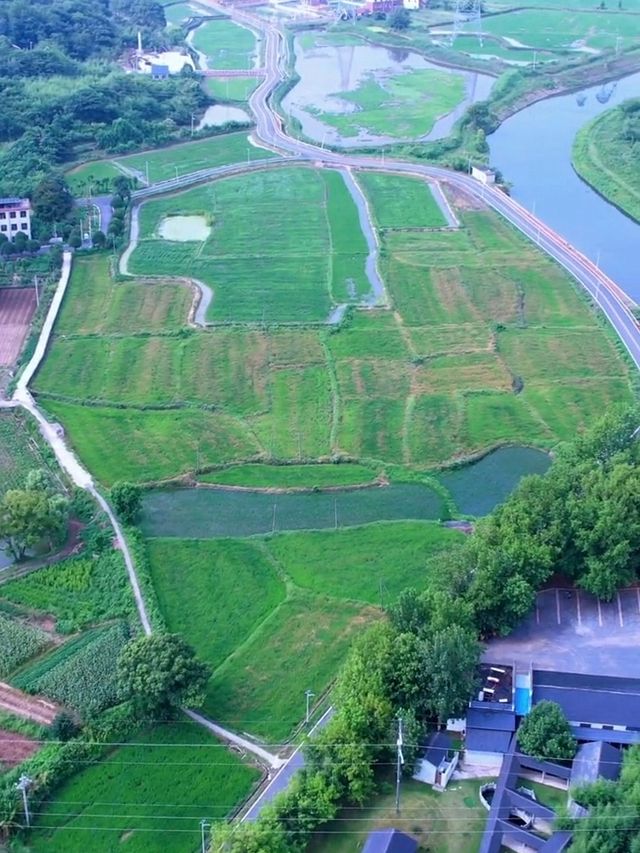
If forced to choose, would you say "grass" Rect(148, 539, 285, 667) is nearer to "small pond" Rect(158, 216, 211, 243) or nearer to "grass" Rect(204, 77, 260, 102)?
"small pond" Rect(158, 216, 211, 243)

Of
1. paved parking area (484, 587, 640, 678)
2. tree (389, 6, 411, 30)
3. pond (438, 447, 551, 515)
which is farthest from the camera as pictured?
tree (389, 6, 411, 30)

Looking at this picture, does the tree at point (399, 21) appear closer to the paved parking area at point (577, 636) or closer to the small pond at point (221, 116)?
the small pond at point (221, 116)

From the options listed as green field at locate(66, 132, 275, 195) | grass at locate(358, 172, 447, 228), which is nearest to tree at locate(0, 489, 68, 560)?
grass at locate(358, 172, 447, 228)

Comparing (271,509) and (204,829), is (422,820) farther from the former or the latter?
(271,509)

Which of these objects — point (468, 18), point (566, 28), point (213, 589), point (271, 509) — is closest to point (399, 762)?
point (213, 589)

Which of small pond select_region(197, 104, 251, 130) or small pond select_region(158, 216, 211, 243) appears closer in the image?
small pond select_region(158, 216, 211, 243)

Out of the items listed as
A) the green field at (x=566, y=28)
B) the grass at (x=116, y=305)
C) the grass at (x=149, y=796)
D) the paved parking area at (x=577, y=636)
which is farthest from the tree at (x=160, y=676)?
the green field at (x=566, y=28)

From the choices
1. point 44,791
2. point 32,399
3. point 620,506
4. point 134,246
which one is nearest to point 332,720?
→ point 44,791

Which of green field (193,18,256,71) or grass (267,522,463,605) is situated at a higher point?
green field (193,18,256,71)

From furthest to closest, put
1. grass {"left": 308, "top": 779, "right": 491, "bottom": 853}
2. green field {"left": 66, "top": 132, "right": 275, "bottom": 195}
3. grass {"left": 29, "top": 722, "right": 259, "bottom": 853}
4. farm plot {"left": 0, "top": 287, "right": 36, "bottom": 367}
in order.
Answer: green field {"left": 66, "top": 132, "right": 275, "bottom": 195}, farm plot {"left": 0, "top": 287, "right": 36, "bottom": 367}, grass {"left": 29, "top": 722, "right": 259, "bottom": 853}, grass {"left": 308, "top": 779, "right": 491, "bottom": 853}
